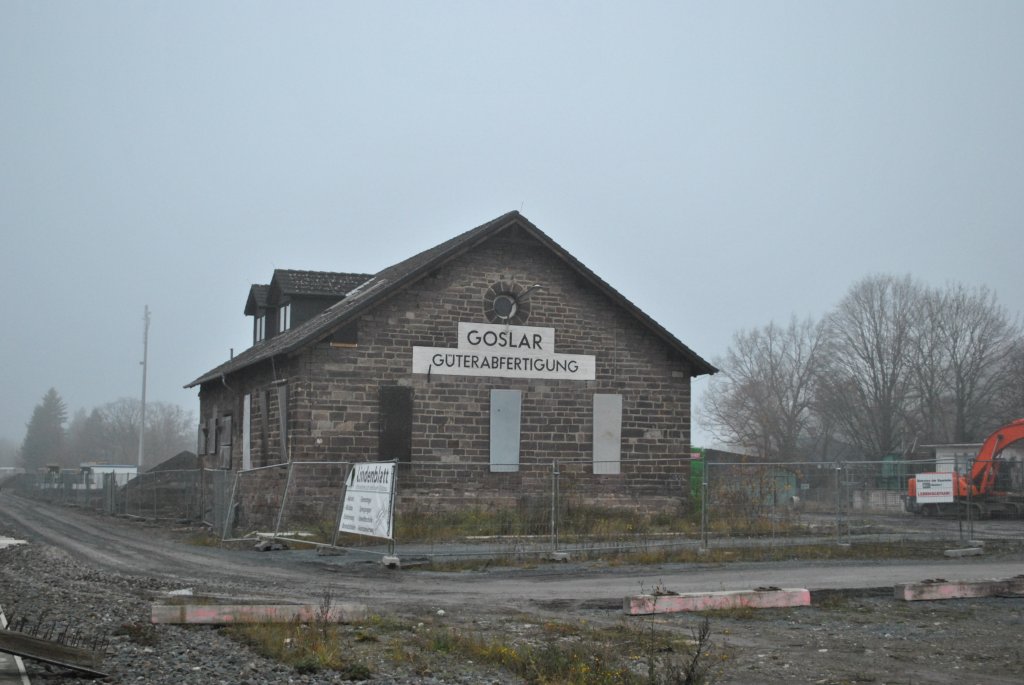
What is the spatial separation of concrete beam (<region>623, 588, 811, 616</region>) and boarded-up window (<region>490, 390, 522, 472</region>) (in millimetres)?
14800

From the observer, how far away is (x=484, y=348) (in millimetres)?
27859

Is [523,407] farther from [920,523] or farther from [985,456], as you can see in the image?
[985,456]

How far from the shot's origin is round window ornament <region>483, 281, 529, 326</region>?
92.3 ft

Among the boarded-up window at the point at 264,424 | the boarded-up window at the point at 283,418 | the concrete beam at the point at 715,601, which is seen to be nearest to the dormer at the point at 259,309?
the boarded-up window at the point at 264,424

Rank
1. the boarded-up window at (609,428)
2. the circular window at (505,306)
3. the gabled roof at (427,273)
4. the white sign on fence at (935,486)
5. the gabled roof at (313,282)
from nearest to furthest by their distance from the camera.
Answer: the white sign on fence at (935,486) < the gabled roof at (427,273) < the circular window at (505,306) < the boarded-up window at (609,428) < the gabled roof at (313,282)

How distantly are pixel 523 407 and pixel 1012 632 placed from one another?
17746 mm

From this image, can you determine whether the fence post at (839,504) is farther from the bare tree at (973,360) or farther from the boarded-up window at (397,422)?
the bare tree at (973,360)

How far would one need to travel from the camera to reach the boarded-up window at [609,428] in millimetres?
28562

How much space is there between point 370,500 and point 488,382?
935cm

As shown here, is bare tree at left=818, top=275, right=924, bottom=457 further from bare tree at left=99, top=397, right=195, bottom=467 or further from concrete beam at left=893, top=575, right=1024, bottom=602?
bare tree at left=99, top=397, right=195, bottom=467

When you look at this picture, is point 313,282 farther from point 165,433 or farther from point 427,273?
point 165,433

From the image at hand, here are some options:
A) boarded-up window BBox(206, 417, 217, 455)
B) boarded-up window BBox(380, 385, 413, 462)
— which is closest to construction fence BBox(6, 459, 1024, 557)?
boarded-up window BBox(380, 385, 413, 462)

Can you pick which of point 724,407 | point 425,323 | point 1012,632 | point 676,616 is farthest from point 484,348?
point 724,407

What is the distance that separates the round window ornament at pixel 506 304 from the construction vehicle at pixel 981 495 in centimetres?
1016
